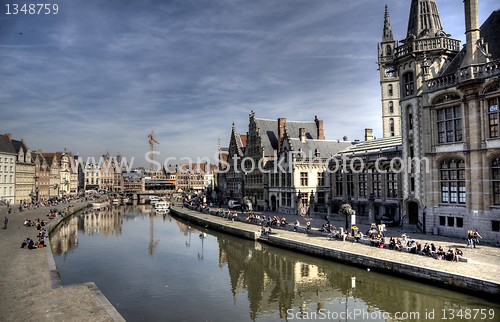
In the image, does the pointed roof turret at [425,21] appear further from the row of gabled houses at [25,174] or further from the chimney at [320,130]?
A: the row of gabled houses at [25,174]

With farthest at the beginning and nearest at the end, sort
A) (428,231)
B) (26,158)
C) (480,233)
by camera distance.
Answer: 1. (26,158)
2. (428,231)
3. (480,233)

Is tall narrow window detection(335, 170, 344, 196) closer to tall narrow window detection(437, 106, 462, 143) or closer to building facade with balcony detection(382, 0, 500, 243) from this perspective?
building facade with balcony detection(382, 0, 500, 243)

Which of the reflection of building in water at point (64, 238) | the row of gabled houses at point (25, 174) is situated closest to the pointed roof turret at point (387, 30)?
the reflection of building in water at point (64, 238)

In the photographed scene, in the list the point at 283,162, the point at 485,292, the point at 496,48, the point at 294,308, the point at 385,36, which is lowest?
the point at 294,308

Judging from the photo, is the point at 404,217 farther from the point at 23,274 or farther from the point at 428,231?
the point at 23,274

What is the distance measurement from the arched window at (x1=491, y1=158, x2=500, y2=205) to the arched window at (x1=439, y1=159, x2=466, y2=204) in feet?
8.06

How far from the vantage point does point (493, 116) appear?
28594 mm

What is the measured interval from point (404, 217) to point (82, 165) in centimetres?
16138

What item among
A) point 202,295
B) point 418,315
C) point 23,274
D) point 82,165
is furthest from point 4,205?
point 82,165

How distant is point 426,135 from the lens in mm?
33781

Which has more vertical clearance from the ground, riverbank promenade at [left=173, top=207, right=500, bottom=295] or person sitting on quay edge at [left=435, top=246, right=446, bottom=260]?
person sitting on quay edge at [left=435, top=246, right=446, bottom=260]

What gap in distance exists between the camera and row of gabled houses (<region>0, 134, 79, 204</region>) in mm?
81269

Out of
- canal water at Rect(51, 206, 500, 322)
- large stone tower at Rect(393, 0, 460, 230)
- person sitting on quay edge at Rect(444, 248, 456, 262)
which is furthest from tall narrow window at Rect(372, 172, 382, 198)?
person sitting on quay edge at Rect(444, 248, 456, 262)

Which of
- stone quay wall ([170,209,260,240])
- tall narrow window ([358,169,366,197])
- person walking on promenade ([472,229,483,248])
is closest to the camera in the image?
person walking on promenade ([472,229,483,248])
